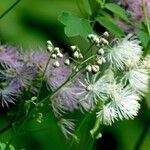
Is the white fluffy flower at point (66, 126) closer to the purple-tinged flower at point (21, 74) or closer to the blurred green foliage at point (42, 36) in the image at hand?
the purple-tinged flower at point (21, 74)

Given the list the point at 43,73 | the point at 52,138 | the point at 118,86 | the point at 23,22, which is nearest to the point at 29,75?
the point at 43,73

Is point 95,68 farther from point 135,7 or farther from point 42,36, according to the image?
point 42,36

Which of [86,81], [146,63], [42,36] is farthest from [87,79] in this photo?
[42,36]

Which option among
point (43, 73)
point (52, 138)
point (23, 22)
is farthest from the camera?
point (23, 22)

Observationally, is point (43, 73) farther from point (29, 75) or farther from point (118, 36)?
point (118, 36)

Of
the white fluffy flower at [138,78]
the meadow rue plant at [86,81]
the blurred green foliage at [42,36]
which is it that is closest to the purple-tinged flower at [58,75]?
the meadow rue plant at [86,81]

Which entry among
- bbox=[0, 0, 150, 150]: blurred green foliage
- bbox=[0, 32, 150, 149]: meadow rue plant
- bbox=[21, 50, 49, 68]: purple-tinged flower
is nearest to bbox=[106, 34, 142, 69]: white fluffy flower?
bbox=[0, 32, 150, 149]: meadow rue plant
